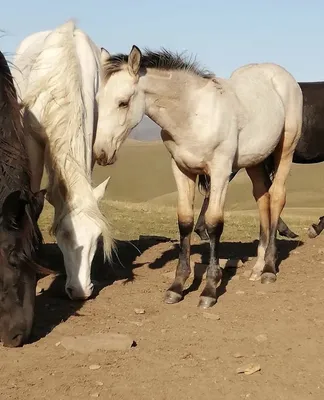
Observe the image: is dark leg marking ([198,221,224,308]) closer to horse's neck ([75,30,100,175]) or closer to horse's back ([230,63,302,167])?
horse's back ([230,63,302,167])

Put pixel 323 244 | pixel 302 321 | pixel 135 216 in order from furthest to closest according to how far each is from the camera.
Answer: pixel 135 216, pixel 323 244, pixel 302 321

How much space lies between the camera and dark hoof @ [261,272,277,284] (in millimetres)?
6973

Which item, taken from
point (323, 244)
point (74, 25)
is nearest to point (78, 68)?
point (74, 25)

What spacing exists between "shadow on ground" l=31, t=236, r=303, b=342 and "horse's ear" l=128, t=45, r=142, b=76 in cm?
179

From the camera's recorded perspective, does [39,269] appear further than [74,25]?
No

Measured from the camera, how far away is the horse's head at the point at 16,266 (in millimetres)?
4621

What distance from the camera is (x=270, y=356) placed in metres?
4.77

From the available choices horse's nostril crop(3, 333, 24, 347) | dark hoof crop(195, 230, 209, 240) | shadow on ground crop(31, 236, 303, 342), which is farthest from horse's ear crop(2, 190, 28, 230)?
dark hoof crop(195, 230, 209, 240)

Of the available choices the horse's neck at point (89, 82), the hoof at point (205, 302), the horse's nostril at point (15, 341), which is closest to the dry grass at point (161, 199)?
the horse's neck at point (89, 82)

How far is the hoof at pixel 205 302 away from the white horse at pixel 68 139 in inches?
37.7

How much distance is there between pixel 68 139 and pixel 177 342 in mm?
2090

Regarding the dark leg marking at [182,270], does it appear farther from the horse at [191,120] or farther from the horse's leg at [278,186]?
the horse's leg at [278,186]

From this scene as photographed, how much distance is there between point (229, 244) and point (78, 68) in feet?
12.5

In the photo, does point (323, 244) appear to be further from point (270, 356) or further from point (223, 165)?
point (270, 356)
